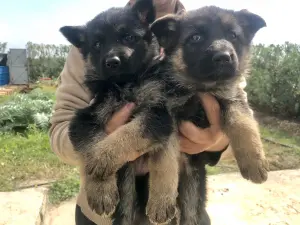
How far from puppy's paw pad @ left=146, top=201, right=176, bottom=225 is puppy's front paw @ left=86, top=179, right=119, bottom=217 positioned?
0.20 metres

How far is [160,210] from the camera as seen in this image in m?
2.15

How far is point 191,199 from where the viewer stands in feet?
8.06

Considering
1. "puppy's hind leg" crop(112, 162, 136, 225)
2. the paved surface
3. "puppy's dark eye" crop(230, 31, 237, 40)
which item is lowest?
the paved surface

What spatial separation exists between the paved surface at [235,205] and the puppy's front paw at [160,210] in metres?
1.95

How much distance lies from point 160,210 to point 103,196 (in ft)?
1.09

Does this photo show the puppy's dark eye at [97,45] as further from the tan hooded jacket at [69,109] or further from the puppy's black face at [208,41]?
the puppy's black face at [208,41]

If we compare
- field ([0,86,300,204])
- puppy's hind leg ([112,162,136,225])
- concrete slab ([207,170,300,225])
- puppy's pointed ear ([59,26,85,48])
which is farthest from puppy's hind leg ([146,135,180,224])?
concrete slab ([207,170,300,225])

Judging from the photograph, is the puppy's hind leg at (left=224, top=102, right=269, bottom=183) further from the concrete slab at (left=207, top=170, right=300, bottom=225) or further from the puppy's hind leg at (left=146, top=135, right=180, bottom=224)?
the concrete slab at (left=207, top=170, right=300, bottom=225)

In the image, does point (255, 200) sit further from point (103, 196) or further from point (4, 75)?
point (4, 75)

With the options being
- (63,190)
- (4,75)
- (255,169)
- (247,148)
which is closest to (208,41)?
(247,148)

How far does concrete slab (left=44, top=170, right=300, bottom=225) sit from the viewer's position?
3.98 meters

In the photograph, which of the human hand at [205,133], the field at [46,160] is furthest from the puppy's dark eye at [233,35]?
the field at [46,160]

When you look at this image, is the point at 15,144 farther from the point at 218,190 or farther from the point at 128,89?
→ the point at 128,89

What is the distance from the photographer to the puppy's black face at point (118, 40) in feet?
7.87
